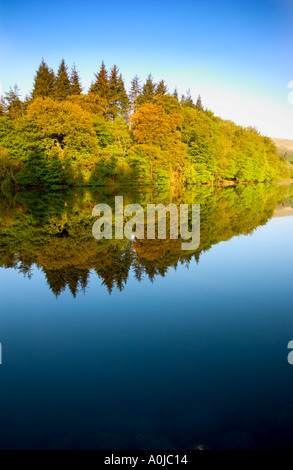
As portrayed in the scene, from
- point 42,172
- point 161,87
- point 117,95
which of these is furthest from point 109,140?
point 161,87

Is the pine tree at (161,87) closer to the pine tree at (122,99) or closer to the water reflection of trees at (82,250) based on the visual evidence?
the pine tree at (122,99)

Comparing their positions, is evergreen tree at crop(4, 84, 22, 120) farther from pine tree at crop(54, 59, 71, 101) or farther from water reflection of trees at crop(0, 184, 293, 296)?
water reflection of trees at crop(0, 184, 293, 296)

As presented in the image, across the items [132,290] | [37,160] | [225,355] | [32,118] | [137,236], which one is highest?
[32,118]

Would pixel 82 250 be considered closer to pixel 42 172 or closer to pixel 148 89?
pixel 42 172

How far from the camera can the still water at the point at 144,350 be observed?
3070mm

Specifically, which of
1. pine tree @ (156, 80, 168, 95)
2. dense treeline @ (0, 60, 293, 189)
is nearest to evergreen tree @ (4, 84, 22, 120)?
dense treeline @ (0, 60, 293, 189)

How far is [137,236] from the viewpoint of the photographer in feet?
39.0

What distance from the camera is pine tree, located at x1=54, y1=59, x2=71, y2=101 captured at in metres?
50.8

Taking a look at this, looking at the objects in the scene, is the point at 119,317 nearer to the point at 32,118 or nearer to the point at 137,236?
the point at 137,236

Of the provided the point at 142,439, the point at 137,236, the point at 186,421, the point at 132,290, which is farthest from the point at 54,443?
the point at 137,236

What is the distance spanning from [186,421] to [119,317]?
2552mm

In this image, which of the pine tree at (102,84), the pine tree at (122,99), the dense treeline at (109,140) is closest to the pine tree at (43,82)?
the dense treeline at (109,140)

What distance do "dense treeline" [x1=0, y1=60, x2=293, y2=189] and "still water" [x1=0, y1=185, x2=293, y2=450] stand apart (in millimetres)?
26319

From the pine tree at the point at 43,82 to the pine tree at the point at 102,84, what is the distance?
6.70m
